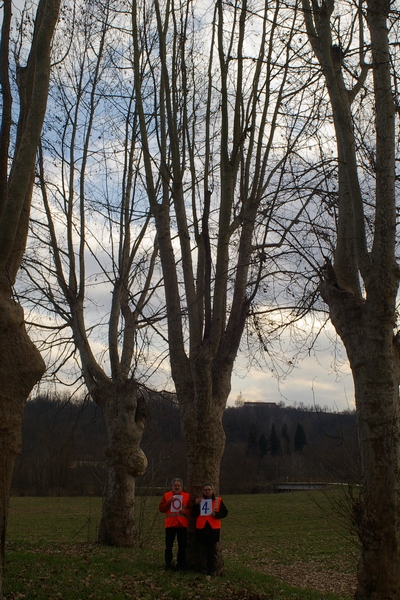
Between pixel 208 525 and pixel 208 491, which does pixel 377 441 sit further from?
pixel 208 525

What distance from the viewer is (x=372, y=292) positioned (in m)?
5.07

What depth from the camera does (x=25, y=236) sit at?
504 centimetres

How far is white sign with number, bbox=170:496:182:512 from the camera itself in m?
7.72

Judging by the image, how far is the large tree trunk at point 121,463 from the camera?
34.7 feet

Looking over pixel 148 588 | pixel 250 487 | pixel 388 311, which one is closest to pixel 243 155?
pixel 388 311

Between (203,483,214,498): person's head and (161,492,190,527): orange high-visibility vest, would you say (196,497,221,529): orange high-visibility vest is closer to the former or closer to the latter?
(203,483,214,498): person's head

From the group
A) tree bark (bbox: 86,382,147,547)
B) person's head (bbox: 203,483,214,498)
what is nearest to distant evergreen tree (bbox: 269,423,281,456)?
tree bark (bbox: 86,382,147,547)

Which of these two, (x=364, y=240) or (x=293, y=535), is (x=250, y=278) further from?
(x=293, y=535)

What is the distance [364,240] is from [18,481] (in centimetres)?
4363

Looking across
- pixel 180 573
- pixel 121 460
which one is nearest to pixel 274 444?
pixel 121 460

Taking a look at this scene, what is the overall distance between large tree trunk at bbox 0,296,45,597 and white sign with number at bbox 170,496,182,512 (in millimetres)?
3976

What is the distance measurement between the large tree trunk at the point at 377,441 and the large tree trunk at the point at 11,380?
9.49 ft

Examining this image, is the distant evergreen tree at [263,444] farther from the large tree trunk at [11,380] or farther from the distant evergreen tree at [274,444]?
the large tree trunk at [11,380]

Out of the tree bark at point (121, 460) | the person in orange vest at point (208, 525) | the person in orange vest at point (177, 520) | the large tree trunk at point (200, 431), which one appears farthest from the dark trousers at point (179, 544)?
the tree bark at point (121, 460)
